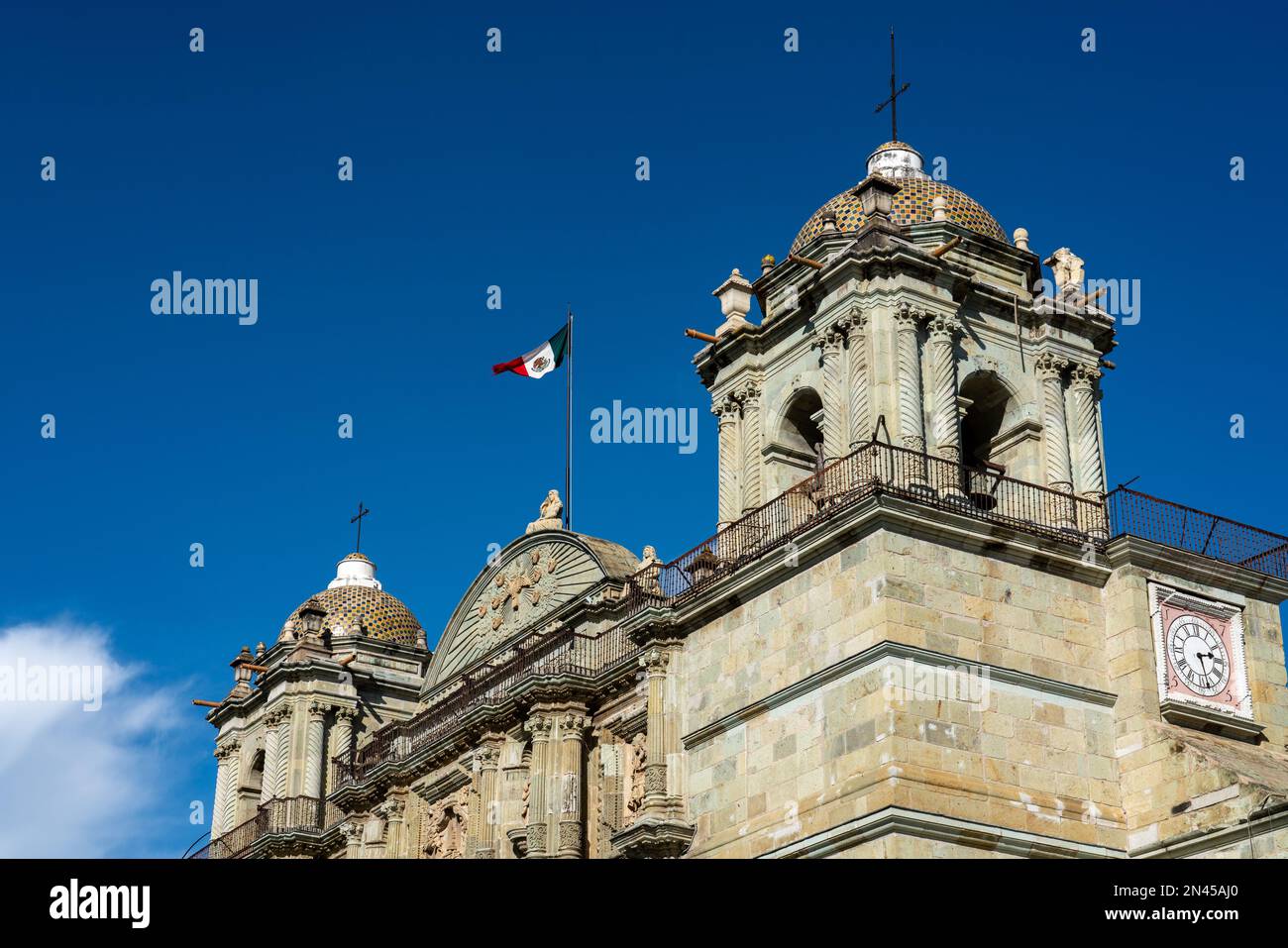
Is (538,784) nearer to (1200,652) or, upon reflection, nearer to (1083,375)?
(1200,652)

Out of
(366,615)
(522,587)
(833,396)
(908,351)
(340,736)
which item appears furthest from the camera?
(366,615)

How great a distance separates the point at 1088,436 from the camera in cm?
3547

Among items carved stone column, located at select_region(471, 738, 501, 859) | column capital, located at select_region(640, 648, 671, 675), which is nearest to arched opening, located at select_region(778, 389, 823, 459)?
column capital, located at select_region(640, 648, 671, 675)

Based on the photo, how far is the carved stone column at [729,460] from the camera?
3606 cm

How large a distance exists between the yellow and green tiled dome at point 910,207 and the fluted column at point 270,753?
2005cm

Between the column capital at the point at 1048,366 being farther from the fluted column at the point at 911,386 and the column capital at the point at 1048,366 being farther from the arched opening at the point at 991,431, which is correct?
the fluted column at the point at 911,386

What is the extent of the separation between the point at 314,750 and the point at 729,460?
17.0m

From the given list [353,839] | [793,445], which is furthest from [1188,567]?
[353,839]

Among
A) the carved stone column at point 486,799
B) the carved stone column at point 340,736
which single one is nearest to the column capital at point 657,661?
the carved stone column at point 486,799
